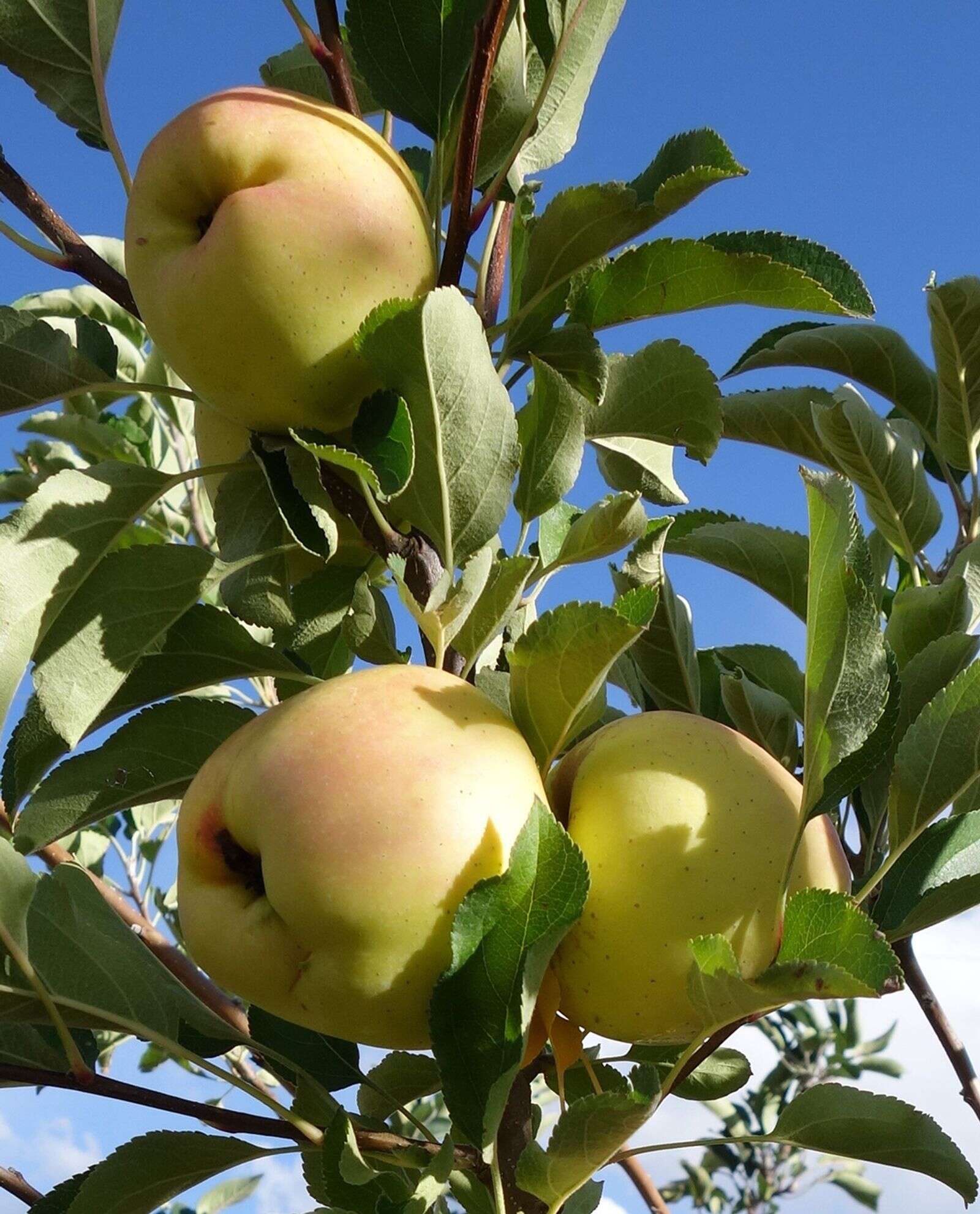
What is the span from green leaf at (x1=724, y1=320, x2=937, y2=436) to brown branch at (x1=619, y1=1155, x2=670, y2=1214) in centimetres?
117

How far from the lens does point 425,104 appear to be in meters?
1.23

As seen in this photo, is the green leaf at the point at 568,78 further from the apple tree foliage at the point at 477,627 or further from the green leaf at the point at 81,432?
the green leaf at the point at 81,432

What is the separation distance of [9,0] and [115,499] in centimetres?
56

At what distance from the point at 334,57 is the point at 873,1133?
3.70 feet

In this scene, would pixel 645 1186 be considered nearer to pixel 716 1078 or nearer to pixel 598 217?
pixel 716 1078

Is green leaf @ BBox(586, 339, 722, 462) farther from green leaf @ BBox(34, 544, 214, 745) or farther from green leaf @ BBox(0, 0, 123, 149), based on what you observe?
green leaf @ BBox(0, 0, 123, 149)

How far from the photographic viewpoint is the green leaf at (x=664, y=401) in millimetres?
1237

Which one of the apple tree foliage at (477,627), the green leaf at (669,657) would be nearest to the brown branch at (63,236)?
the apple tree foliage at (477,627)

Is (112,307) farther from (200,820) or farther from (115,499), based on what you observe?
(200,820)

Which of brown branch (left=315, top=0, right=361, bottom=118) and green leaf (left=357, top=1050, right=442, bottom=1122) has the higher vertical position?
brown branch (left=315, top=0, right=361, bottom=118)

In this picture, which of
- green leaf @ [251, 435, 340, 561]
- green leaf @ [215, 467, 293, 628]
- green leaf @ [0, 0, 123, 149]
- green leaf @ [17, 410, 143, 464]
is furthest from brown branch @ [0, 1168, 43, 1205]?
green leaf @ [17, 410, 143, 464]

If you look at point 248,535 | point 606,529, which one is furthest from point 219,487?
point 606,529

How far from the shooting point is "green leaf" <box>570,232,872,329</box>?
1.14 m

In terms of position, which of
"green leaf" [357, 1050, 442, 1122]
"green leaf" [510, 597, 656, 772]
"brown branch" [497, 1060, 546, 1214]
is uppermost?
"green leaf" [510, 597, 656, 772]
